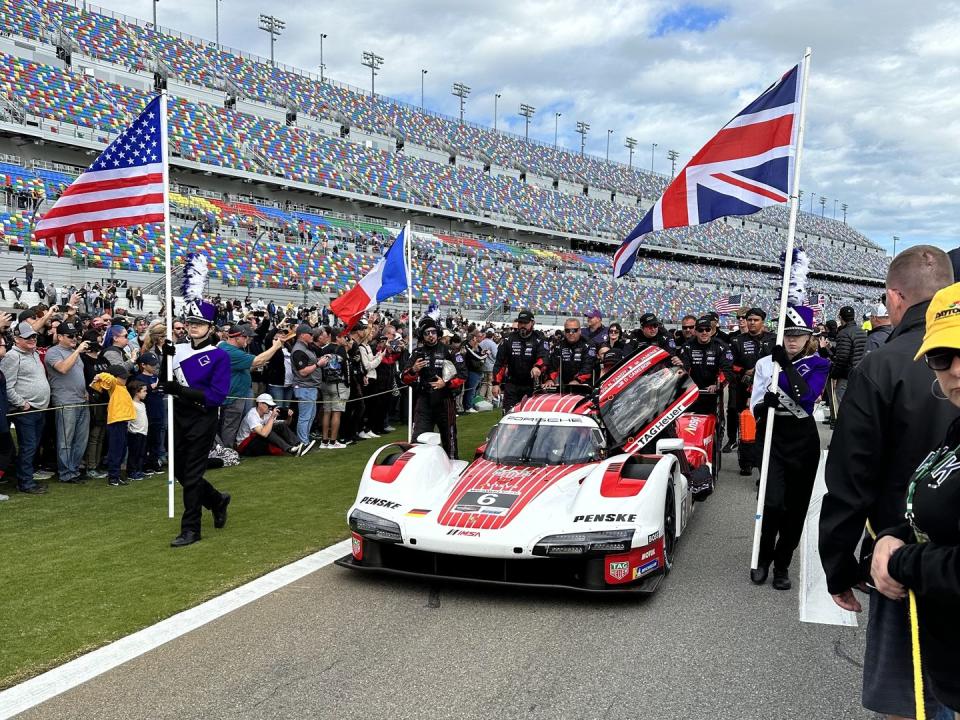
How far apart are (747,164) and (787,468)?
2.57 m

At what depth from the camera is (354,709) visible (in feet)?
12.0

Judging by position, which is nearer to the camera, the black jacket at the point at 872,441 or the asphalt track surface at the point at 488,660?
the black jacket at the point at 872,441

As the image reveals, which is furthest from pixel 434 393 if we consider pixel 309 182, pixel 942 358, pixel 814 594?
pixel 309 182

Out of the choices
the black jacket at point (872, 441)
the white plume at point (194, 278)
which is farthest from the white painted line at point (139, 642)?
the white plume at point (194, 278)

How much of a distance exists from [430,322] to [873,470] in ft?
25.1

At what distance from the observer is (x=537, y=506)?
5.50m

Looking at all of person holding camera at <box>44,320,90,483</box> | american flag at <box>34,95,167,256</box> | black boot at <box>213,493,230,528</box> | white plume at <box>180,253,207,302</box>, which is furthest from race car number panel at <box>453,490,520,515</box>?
white plume at <box>180,253,207,302</box>

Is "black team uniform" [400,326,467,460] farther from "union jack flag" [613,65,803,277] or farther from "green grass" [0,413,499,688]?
"union jack flag" [613,65,803,277]

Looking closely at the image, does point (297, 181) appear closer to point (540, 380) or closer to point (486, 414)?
point (486, 414)

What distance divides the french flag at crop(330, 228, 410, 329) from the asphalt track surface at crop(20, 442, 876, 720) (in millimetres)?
6283

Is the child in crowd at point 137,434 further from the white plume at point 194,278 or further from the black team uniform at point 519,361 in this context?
the white plume at point 194,278

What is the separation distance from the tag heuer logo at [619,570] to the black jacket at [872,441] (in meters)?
2.53

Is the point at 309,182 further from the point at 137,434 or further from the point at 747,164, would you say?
the point at 747,164

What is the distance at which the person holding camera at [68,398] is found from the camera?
347 inches
